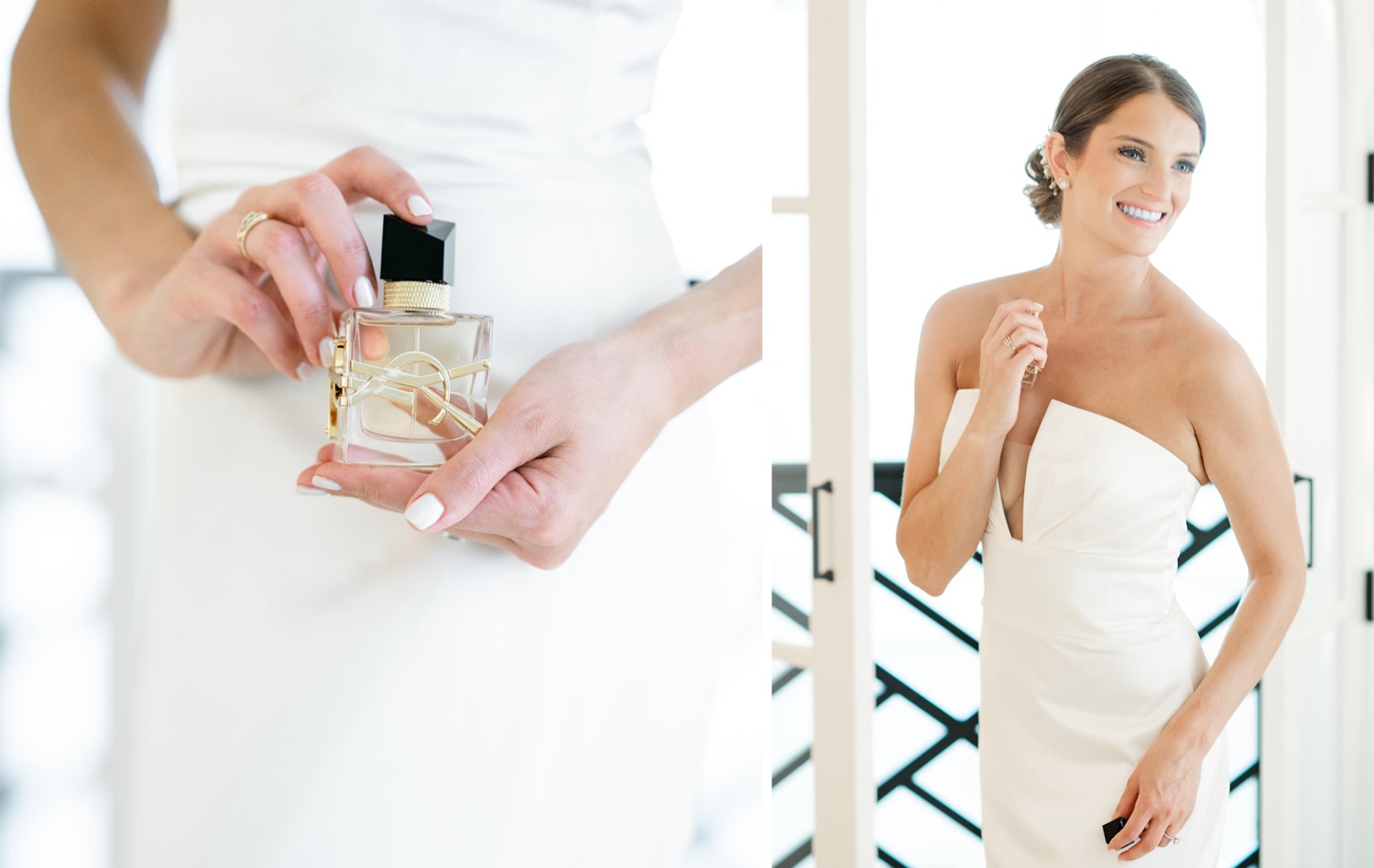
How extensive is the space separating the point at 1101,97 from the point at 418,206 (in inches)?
21.2

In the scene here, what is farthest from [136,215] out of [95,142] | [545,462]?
[545,462]

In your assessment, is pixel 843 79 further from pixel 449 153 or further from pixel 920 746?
pixel 920 746

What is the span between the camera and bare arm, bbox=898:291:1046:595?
727 millimetres

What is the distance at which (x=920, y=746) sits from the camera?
80 cm

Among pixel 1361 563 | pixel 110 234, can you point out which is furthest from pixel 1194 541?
pixel 110 234

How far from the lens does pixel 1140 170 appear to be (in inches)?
27.7

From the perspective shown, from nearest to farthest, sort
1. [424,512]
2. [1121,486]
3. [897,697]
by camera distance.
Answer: [424,512], [1121,486], [897,697]

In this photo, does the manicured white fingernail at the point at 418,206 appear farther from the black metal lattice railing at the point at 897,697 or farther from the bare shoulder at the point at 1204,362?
the bare shoulder at the point at 1204,362

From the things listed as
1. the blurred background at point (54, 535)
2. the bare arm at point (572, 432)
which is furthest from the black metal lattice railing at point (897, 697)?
the blurred background at point (54, 535)

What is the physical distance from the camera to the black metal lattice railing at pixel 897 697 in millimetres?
777

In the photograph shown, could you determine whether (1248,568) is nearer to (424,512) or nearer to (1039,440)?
(1039,440)

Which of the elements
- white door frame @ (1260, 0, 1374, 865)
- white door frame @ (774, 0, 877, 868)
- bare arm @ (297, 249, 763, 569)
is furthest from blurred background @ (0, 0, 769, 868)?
white door frame @ (1260, 0, 1374, 865)

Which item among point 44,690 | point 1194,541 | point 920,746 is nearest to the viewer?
point 44,690

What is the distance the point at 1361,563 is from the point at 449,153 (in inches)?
29.6
